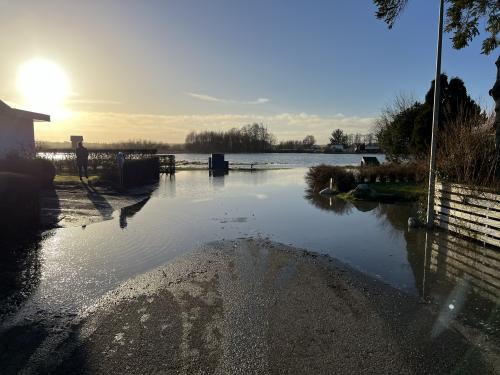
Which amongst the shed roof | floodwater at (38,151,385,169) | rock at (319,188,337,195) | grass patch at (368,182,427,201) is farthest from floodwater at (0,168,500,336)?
floodwater at (38,151,385,169)

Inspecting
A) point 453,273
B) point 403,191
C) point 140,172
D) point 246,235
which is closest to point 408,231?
point 453,273

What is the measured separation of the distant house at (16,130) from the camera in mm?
17719

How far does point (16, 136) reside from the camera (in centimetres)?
1881

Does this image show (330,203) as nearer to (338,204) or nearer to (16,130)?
(338,204)

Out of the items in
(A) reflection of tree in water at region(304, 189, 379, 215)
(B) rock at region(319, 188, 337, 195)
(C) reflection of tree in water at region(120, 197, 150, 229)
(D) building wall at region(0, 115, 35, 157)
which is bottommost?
(A) reflection of tree in water at region(304, 189, 379, 215)

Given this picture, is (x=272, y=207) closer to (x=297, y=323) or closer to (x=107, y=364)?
(x=297, y=323)

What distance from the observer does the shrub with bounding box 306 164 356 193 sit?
739 inches

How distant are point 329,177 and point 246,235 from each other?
1133 cm

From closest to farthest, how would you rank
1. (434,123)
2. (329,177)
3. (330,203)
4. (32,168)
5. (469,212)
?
(469,212), (434,123), (330,203), (32,168), (329,177)

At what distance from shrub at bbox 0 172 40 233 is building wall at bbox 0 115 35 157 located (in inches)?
382

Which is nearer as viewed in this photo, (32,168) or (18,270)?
(18,270)

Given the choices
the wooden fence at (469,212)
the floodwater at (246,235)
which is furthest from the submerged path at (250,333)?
the wooden fence at (469,212)

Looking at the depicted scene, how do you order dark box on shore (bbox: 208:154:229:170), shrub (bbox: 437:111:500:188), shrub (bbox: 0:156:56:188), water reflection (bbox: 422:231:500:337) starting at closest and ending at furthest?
water reflection (bbox: 422:231:500:337), shrub (bbox: 437:111:500:188), shrub (bbox: 0:156:56:188), dark box on shore (bbox: 208:154:229:170)

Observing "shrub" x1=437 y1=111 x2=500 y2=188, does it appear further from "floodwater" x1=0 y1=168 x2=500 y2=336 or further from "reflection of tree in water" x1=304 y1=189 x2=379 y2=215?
"reflection of tree in water" x1=304 y1=189 x2=379 y2=215
